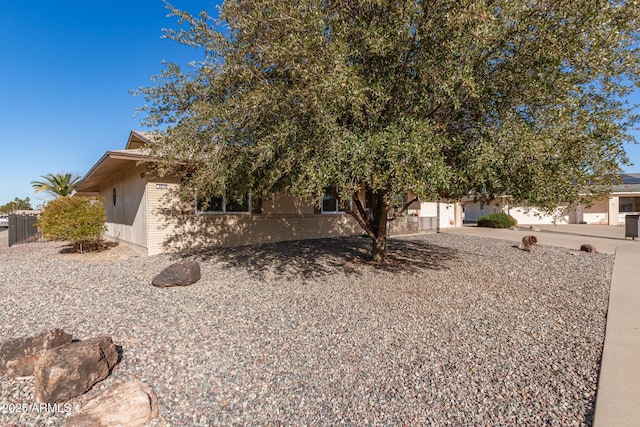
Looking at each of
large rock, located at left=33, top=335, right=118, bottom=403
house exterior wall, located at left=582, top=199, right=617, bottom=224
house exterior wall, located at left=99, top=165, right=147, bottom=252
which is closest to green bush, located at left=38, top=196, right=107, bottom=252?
house exterior wall, located at left=99, top=165, right=147, bottom=252

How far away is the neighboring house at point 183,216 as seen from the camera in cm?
971

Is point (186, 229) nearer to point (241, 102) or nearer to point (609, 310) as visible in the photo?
point (241, 102)

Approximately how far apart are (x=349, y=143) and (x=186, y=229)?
7238mm

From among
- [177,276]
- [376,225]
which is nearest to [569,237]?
[376,225]

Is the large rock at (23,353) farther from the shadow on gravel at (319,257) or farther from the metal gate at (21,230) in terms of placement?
the metal gate at (21,230)

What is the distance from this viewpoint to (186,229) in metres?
10.3

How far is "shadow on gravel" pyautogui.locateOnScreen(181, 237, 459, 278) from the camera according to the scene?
7.86 metres

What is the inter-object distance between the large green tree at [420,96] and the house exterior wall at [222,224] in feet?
12.8

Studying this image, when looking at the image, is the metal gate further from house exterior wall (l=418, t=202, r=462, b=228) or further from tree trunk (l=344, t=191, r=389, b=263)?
house exterior wall (l=418, t=202, r=462, b=228)

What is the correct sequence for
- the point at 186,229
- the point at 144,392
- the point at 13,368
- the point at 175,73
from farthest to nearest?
the point at 186,229
the point at 175,73
the point at 13,368
the point at 144,392

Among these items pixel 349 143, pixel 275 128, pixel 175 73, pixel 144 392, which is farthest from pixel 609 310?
pixel 175 73

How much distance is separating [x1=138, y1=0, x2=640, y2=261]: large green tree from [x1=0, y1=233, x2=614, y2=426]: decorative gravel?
191cm

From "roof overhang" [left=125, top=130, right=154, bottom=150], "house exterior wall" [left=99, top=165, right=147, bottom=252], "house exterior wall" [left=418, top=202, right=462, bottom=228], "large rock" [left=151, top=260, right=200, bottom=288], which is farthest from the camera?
"house exterior wall" [left=418, top=202, right=462, bottom=228]

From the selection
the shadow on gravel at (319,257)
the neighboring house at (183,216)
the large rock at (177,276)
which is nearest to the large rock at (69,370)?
the large rock at (177,276)
